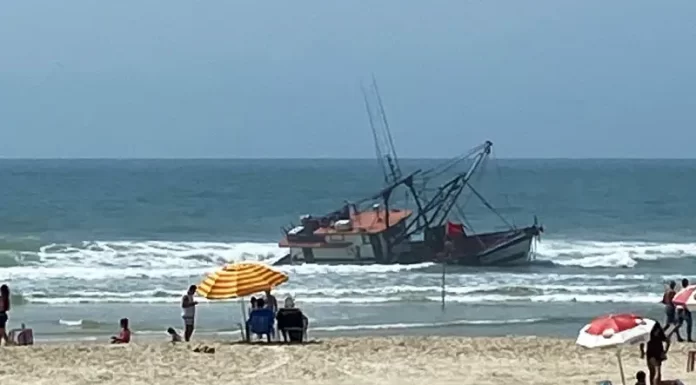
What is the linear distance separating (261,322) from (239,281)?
0.98m

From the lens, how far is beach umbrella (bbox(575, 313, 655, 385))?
14000mm

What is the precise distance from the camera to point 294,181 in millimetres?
146750

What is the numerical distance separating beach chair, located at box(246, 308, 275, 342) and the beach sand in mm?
404

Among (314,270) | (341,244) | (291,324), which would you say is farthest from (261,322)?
(341,244)

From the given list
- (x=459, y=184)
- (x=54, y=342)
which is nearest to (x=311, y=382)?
(x=54, y=342)

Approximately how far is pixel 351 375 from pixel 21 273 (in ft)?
79.9

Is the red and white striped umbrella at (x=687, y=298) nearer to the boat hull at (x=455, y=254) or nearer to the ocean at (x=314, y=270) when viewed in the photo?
the ocean at (x=314, y=270)

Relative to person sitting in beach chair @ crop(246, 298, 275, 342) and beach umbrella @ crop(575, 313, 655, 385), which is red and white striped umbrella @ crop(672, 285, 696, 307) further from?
person sitting in beach chair @ crop(246, 298, 275, 342)

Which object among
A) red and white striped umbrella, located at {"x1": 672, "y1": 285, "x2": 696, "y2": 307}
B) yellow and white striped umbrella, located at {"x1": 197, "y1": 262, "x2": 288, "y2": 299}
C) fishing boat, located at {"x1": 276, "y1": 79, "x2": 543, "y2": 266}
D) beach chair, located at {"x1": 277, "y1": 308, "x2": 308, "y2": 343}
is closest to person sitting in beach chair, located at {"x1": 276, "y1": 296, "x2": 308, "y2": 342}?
beach chair, located at {"x1": 277, "y1": 308, "x2": 308, "y2": 343}

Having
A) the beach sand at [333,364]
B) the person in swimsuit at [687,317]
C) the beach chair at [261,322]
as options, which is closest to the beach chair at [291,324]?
the beach chair at [261,322]

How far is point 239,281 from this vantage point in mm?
20469

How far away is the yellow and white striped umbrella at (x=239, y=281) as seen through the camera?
20.3m

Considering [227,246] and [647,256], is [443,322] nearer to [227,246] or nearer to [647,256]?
[647,256]

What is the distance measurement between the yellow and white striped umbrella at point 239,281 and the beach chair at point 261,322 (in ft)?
2.37
